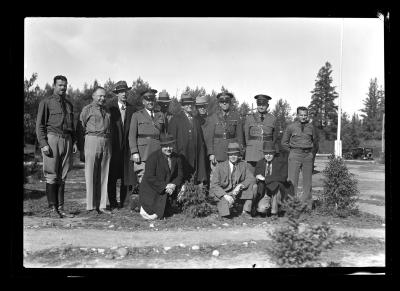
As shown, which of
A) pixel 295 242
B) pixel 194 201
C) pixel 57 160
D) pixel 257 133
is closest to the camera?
pixel 295 242

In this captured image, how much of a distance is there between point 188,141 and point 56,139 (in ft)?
7.07

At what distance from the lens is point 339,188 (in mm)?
6887

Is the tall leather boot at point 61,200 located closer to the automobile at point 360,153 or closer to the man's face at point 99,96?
the man's face at point 99,96

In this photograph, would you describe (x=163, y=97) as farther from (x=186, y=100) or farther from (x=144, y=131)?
(x=144, y=131)

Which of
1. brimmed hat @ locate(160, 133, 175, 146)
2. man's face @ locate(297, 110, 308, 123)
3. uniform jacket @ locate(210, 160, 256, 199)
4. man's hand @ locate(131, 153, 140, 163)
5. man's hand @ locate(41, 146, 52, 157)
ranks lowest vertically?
uniform jacket @ locate(210, 160, 256, 199)

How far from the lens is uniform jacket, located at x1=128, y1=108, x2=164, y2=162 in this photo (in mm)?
6766

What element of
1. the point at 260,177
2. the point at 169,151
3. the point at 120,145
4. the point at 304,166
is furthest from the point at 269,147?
the point at 120,145

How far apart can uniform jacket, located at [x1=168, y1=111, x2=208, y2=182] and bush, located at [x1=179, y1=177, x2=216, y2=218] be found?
0.32m

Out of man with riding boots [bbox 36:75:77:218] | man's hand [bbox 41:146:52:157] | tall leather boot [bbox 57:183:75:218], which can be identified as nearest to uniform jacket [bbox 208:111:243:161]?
man with riding boots [bbox 36:75:77:218]

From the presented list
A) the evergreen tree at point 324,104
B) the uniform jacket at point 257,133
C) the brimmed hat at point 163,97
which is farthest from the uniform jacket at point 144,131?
the evergreen tree at point 324,104

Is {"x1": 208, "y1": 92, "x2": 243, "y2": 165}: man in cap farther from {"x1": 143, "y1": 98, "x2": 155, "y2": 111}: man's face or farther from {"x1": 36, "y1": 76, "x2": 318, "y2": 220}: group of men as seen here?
{"x1": 143, "y1": 98, "x2": 155, "y2": 111}: man's face
